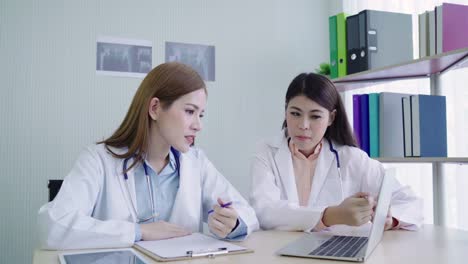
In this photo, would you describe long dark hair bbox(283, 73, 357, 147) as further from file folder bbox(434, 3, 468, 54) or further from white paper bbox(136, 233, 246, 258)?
white paper bbox(136, 233, 246, 258)

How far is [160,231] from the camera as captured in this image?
4.06 ft

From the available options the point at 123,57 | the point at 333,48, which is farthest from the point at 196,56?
the point at 333,48

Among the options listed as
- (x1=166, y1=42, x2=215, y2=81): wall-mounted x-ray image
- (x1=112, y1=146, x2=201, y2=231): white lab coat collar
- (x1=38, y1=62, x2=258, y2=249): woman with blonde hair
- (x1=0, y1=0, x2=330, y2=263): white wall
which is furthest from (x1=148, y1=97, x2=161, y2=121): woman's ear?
(x1=166, y1=42, x2=215, y2=81): wall-mounted x-ray image

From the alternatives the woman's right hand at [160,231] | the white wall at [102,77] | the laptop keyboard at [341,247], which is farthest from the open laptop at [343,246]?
the white wall at [102,77]

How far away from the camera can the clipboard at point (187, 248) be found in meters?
1.01

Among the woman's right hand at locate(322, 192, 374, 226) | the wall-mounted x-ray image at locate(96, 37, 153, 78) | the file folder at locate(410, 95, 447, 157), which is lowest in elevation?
the woman's right hand at locate(322, 192, 374, 226)

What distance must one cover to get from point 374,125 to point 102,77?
146 centimetres

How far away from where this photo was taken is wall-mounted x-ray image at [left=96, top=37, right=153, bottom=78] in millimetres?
2479

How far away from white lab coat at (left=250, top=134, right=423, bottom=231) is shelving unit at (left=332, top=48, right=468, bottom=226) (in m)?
0.45

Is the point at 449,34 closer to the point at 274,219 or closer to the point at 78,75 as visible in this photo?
the point at 274,219

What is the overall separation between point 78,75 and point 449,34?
5.97 feet

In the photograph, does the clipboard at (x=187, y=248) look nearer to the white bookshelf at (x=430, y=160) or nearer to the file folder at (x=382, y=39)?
the white bookshelf at (x=430, y=160)

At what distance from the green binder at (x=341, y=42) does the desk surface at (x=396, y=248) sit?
1.21 m

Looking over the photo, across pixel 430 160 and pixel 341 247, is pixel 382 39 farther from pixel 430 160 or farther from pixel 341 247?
pixel 341 247
